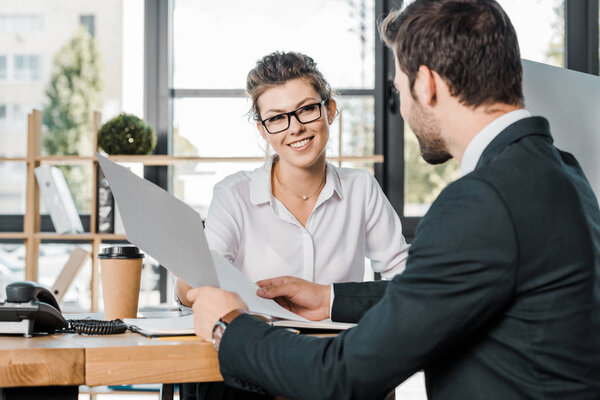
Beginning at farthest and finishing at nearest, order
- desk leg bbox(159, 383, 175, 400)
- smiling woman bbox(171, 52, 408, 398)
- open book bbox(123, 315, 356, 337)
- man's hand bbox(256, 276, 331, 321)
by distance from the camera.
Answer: smiling woman bbox(171, 52, 408, 398)
desk leg bbox(159, 383, 175, 400)
man's hand bbox(256, 276, 331, 321)
open book bbox(123, 315, 356, 337)

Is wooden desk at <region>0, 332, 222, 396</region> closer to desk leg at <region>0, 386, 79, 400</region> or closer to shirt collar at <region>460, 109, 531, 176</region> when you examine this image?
desk leg at <region>0, 386, 79, 400</region>

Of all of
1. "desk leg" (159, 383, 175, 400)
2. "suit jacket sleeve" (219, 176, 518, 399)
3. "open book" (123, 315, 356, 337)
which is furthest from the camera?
"desk leg" (159, 383, 175, 400)

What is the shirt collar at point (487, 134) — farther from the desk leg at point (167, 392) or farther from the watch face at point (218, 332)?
the desk leg at point (167, 392)

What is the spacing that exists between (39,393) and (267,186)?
97 centimetres

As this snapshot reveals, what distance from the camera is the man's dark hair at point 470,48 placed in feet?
3.20

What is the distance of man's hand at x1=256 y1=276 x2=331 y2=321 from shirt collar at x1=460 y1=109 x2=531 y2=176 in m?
0.52

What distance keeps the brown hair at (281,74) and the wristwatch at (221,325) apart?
946 millimetres

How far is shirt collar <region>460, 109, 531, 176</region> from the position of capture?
3.20 feet

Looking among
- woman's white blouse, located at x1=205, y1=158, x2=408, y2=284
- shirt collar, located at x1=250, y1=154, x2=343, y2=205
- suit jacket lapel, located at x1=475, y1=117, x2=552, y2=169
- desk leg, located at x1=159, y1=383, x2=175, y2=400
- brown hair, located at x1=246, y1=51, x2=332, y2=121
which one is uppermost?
brown hair, located at x1=246, y1=51, x2=332, y2=121

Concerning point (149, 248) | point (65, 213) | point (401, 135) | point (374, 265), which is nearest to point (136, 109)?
point (65, 213)

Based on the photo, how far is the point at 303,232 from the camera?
1841mm

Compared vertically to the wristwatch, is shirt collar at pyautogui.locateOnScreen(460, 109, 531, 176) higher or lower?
higher

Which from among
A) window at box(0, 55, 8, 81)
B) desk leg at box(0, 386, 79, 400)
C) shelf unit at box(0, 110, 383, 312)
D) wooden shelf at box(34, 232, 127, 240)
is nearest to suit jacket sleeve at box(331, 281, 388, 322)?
desk leg at box(0, 386, 79, 400)

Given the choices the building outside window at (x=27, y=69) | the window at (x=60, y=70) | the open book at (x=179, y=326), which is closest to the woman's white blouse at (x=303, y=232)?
the open book at (x=179, y=326)
